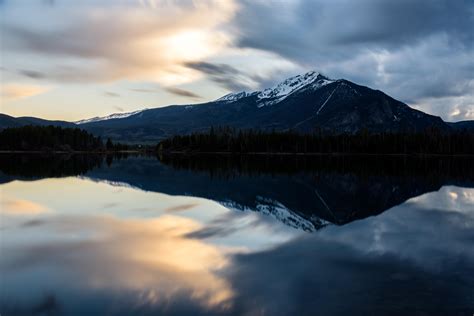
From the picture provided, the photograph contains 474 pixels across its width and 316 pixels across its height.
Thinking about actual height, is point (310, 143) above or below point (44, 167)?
above

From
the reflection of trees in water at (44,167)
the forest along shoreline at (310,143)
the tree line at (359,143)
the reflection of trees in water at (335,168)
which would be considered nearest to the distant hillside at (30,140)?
the forest along shoreline at (310,143)

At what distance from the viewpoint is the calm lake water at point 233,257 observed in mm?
12102

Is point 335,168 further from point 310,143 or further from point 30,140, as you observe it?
point 30,140

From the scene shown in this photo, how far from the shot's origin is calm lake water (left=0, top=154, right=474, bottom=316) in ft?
39.7

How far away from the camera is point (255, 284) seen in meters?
13.8

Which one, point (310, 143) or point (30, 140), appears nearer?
point (30, 140)

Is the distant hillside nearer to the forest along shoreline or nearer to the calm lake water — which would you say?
the forest along shoreline

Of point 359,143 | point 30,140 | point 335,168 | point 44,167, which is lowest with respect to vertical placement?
point 335,168

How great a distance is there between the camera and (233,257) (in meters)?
17.4

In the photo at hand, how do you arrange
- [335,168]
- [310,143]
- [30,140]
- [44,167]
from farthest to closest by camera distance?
[310,143]
[30,140]
[335,168]
[44,167]

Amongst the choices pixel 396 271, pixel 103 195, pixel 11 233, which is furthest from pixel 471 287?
pixel 103 195

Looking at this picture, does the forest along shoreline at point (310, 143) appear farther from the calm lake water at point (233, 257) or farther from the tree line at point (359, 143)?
the calm lake water at point (233, 257)

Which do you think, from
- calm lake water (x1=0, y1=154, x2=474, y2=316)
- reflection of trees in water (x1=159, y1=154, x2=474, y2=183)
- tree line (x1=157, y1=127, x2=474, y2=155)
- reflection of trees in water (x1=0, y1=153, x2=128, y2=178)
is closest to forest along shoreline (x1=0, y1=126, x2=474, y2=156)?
tree line (x1=157, y1=127, x2=474, y2=155)

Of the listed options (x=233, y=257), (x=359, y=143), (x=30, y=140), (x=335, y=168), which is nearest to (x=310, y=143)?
(x=359, y=143)
